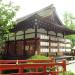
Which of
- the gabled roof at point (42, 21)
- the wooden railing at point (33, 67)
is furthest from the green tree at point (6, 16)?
the wooden railing at point (33, 67)

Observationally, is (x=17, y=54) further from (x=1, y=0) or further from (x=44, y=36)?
(x=1, y=0)

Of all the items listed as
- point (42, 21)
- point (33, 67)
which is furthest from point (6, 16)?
point (33, 67)

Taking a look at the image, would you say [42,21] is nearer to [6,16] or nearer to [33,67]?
[6,16]

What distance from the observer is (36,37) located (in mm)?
22906

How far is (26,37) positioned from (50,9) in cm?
624

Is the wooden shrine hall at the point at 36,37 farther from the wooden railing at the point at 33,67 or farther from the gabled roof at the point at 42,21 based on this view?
the wooden railing at the point at 33,67

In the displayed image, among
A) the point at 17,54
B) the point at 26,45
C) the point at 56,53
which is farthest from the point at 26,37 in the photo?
the point at 56,53

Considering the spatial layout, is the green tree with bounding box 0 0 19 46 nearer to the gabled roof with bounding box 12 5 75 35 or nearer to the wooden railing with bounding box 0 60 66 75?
the gabled roof with bounding box 12 5 75 35

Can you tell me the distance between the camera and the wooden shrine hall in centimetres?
2292

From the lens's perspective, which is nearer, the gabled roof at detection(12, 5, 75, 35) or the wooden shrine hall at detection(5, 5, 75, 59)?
the gabled roof at detection(12, 5, 75, 35)

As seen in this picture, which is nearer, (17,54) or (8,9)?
(8,9)

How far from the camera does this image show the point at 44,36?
23844mm

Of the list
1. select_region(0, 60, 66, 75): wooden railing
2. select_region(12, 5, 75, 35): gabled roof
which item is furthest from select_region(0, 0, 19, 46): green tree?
select_region(0, 60, 66, 75): wooden railing

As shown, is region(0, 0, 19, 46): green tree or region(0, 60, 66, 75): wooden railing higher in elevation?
region(0, 0, 19, 46): green tree
